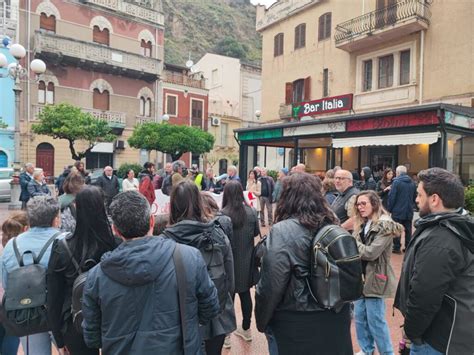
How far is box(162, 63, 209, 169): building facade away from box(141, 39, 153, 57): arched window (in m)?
2.73

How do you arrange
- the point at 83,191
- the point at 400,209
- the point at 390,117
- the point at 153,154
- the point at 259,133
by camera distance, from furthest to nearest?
1. the point at 153,154
2. the point at 259,133
3. the point at 390,117
4. the point at 400,209
5. the point at 83,191

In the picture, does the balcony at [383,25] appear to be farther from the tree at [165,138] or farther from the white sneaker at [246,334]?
the white sneaker at [246,334]

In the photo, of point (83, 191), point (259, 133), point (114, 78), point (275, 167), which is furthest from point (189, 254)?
point (114, 78)

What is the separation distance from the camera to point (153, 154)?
34.1 meters

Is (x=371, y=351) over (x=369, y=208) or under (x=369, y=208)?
under

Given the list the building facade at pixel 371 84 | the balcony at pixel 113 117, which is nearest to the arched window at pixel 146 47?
the balcony at pixel 113 117

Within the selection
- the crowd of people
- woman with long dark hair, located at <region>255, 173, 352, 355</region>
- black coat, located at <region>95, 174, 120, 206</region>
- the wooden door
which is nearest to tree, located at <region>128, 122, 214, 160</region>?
the wooden door

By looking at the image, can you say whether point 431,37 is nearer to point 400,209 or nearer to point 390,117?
point 390,117

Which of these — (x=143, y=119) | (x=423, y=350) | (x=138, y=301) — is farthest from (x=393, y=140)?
(x=143, y=119)

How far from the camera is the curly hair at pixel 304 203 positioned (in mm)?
2543

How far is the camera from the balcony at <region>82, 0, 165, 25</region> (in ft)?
100

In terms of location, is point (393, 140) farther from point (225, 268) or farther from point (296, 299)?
point (296, 299)

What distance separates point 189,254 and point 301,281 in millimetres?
733

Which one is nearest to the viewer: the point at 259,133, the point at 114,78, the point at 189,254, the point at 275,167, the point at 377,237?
the point at 189,254
